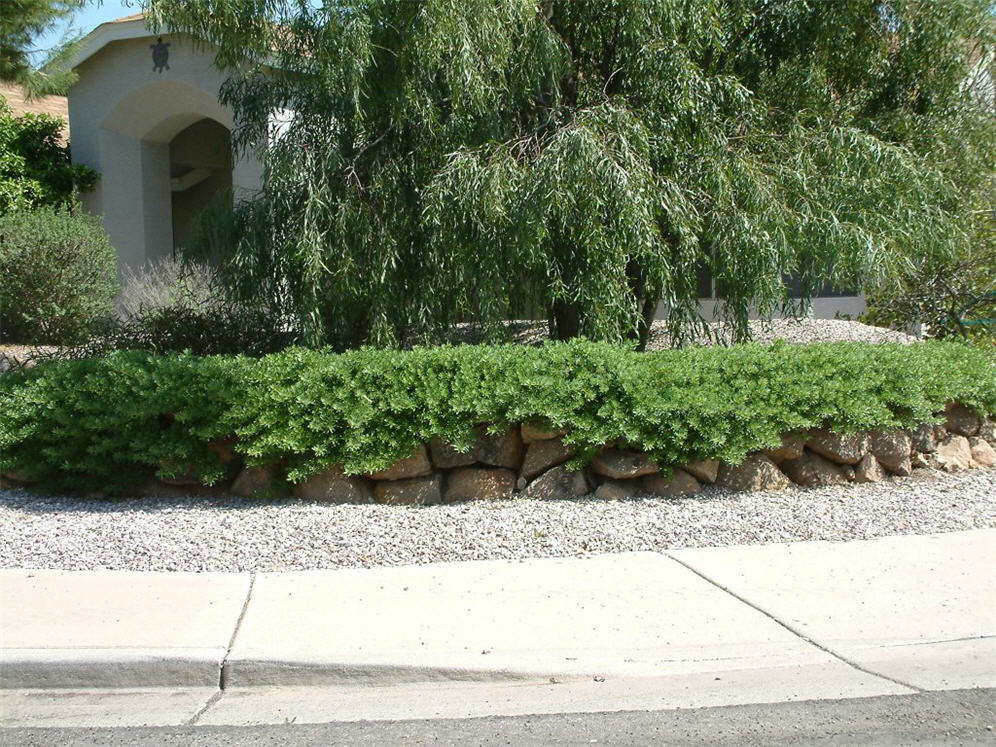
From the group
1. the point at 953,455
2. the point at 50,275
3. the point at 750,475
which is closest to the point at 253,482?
the point at 750,475

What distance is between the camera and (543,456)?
7504 mm

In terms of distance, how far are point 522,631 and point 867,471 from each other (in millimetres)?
4229

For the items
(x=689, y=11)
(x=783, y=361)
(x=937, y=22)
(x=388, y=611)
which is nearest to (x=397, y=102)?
(x=689, y=11)

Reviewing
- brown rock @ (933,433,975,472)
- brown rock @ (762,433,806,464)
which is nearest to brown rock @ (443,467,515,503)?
brown rock @ (762,433,806,464)

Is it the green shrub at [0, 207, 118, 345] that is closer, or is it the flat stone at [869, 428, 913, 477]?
the flat stone at [869, 428, 913, 477]

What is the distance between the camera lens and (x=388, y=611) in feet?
17.7

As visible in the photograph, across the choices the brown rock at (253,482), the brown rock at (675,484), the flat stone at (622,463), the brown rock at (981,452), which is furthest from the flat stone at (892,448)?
the brown rock at (253,482)

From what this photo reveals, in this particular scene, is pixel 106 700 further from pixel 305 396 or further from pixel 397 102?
pixel 397 102

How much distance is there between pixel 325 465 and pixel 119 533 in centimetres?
151

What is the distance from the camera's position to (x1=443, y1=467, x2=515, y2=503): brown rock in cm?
750

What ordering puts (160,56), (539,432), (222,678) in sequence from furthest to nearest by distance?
(160,56)
(539,432)
(222,678)

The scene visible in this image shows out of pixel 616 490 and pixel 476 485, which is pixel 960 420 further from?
pixel 476 485

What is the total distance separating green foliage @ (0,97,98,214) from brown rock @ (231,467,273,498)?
932cm

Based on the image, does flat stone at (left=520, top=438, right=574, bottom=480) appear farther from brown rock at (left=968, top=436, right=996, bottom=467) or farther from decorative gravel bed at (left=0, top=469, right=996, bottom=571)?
brown rock at (left=968, top=436, right=996, bottom=467)
